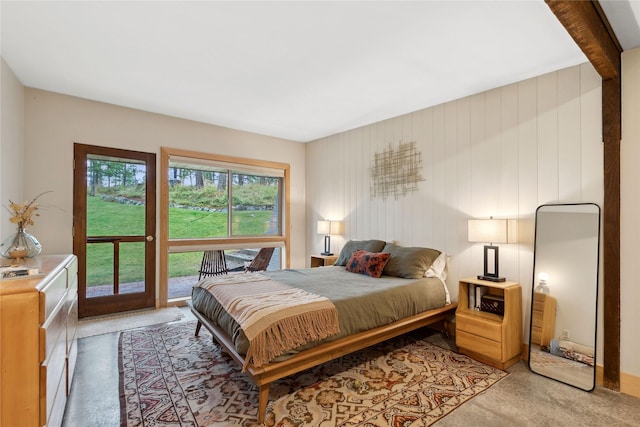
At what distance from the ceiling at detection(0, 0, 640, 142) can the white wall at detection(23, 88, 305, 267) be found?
8.2 inches

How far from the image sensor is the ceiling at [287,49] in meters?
2.10

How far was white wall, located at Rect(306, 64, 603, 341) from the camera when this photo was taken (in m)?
2.66

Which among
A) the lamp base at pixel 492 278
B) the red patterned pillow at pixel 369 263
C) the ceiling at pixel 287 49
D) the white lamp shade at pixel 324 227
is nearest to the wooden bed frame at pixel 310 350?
the lamp base at pixel 492 278

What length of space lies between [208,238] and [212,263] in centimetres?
43

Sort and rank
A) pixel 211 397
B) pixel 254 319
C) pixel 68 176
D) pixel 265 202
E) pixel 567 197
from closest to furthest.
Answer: pixel 254 319 → pixel 211 397 → pixel 567 197 → pixel 68 176 → pixel 265 202

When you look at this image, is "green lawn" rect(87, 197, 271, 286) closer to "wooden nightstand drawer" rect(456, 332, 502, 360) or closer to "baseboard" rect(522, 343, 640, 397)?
"wooden nightstand drawer" rect(456, 332, 502, 360)

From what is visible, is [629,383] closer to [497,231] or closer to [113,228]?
[497,231]

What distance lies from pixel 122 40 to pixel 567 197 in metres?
3.94

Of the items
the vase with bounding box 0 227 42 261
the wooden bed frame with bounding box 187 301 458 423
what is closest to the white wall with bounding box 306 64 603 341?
the wooden bed frame with bounding box 187 301 458 423

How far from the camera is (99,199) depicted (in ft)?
12.8

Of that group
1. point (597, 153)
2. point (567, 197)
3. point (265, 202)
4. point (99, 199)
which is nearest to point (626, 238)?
point (567, 197)

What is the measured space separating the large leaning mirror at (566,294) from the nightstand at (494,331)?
5.9 inches

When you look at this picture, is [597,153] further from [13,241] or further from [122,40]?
[13,241]

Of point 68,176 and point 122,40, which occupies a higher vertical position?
point 122,40
